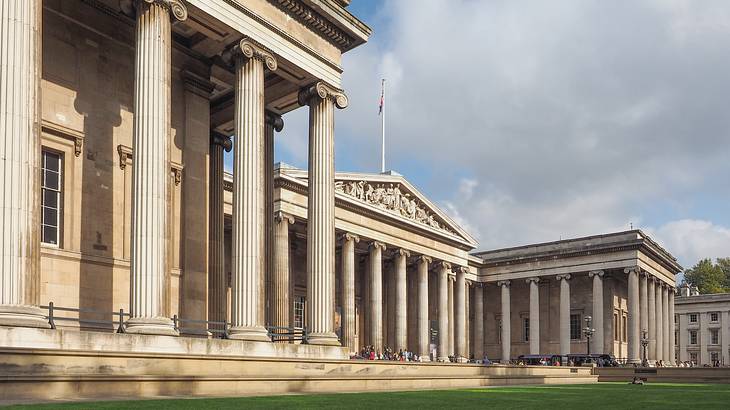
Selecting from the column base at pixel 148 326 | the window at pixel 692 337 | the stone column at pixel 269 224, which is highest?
the stone column at pixel 269 224

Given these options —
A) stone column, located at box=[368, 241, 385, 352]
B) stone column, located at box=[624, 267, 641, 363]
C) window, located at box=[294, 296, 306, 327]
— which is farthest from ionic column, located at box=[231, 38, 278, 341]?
stone column, located at box=[624, 267, 641, 363]

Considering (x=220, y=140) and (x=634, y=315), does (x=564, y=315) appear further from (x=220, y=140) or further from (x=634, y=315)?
(x=220, y=140)

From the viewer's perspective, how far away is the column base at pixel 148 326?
21.9 meters

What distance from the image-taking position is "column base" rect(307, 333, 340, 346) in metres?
29.3

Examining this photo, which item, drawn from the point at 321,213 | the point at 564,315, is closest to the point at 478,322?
the point at 564,315

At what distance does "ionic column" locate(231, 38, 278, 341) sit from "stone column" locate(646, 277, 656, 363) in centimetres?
6481

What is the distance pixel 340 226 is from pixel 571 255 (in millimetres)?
32756

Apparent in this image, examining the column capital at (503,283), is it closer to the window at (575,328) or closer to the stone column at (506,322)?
the stone column at (506,322)

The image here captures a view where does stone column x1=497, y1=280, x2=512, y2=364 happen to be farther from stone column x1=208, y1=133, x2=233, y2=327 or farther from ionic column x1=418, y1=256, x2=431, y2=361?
stone column x1=208, y1=133, x2=233, y2=327

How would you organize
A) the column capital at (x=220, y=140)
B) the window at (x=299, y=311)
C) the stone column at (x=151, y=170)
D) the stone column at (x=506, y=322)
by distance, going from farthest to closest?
1. the stone column at (x=506, y=322)
2. the window at (x=299, y=311)
3. the column capital at (x=220, y=140)
4. the stone column at (x=151, y=170)

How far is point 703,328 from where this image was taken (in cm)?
11575

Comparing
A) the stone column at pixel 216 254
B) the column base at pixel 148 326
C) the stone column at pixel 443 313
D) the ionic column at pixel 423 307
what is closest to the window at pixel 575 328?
the stone column at pixel 443 313

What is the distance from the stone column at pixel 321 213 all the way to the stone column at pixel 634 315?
5387 cm

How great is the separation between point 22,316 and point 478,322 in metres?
74.5
